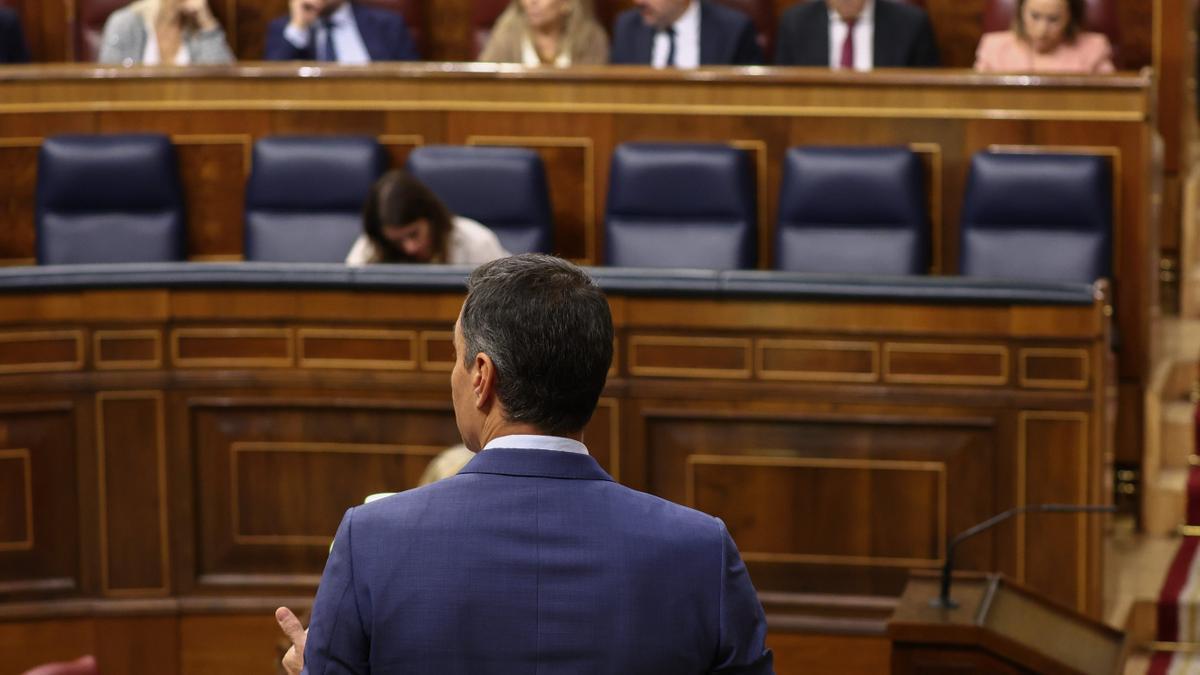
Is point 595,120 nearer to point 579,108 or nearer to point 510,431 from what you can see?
point 579,108

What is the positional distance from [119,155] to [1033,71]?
1416 millimetres

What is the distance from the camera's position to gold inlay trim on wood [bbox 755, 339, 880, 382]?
6.89 feet

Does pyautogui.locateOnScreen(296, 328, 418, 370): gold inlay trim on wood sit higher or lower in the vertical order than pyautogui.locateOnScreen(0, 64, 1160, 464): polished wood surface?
lower

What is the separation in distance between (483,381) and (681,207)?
194 centimetres

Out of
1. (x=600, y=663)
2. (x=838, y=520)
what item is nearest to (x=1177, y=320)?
(x=838, y=520)

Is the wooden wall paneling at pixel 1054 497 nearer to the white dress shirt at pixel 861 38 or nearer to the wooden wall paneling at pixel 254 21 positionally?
the white dress shirt at pixel 861 38

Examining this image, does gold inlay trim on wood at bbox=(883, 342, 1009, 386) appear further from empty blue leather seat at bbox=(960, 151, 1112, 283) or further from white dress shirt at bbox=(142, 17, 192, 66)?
white dress shirt at bbox=(142, 17, 192, 66)

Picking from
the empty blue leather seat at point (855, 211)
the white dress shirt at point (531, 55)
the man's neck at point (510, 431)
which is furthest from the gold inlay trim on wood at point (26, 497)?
the man's neck at point (510, 431)

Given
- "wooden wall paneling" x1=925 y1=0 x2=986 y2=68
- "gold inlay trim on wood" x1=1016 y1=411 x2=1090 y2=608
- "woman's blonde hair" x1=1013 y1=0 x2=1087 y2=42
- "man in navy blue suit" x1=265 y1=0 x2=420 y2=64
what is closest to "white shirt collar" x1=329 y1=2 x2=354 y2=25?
"man in navy blue suit" x1=265 y1=0 x2=420 y2=64

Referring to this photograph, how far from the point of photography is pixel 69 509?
2211 mm

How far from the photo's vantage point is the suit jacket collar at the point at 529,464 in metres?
0.86

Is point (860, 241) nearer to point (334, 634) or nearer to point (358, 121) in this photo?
point (358, 121)

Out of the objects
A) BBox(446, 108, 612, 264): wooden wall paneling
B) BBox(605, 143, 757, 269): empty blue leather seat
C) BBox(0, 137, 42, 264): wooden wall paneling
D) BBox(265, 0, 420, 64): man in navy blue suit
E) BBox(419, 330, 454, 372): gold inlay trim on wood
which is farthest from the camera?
BBox(265, 0, 420, 64): man in navy blue suit

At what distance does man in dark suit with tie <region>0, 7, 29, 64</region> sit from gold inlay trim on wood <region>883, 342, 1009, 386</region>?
1.96 m
